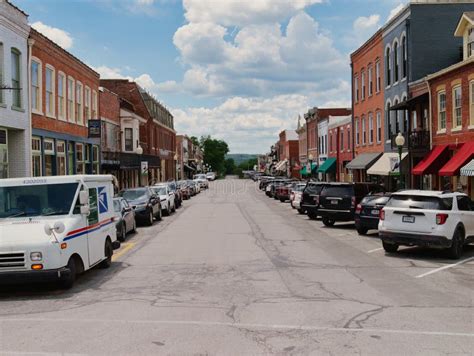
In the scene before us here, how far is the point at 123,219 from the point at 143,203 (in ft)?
17.7

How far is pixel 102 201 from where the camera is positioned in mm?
12719

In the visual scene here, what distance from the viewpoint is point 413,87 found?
1260 inches

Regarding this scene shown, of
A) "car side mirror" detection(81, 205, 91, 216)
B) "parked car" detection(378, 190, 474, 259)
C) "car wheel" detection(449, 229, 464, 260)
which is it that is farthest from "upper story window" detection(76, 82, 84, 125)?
"car wheel" detection(449, 229, 464, 260)

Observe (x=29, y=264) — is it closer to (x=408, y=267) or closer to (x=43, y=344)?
(x=43, y=344)

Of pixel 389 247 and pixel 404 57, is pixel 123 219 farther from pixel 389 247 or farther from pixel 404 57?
pixel 404 57

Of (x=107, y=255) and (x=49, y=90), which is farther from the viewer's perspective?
(x=49, y=90)

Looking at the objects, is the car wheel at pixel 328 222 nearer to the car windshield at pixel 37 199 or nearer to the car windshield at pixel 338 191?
the car windshield at pixel 338 191

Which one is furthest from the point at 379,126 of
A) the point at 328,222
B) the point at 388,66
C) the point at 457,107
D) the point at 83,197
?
the point at 83,197

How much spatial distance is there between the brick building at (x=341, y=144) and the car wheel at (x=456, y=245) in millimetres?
33991

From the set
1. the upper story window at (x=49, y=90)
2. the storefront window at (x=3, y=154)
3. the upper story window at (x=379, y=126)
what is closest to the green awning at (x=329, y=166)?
the upper story window at (x=379, y=126)

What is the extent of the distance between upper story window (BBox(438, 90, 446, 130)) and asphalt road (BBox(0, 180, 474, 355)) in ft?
43.5

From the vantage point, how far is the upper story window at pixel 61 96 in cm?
2962

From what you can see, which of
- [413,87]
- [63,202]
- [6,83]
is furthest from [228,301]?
[413,87]

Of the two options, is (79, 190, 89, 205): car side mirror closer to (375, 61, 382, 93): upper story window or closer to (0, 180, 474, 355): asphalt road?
(0, 180, 474, 355): asphalt road
